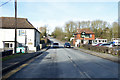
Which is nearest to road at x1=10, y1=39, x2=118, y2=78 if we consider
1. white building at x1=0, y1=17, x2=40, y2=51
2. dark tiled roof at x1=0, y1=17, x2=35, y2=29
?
white building at x1=0, y1=17, x2=40, y2=51

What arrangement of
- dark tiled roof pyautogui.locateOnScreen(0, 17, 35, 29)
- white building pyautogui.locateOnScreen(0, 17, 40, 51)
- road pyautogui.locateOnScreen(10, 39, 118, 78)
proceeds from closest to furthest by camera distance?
road pyautogui.locateOnScreen(10, 39, 118, 78), white building pyautogui.locateOnScreen(0, 17, 40, 51), dark tiled roof pyautogui.locateOnScreen(0, 17, 35, 29)

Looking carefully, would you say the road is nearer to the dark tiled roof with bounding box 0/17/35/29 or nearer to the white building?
the white building

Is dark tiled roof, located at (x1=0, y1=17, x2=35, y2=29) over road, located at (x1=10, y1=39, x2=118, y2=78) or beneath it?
over

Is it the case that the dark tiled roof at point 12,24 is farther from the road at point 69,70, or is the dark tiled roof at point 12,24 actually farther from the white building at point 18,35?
the road at point 69,70

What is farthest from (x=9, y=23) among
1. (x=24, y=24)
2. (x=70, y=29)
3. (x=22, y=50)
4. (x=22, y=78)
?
(x=70, y=29)

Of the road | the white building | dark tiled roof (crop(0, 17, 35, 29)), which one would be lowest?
the road

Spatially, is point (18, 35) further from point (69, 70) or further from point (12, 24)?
point (69, 70)

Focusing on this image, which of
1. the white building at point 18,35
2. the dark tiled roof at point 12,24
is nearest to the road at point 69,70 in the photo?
the white building at point 18,35

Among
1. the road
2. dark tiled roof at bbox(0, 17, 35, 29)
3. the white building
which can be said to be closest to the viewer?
the road

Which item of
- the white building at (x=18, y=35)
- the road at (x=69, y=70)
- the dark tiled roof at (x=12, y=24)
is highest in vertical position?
the dark tiled roof at (x=12, y=24)

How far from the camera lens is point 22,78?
7.28 meters

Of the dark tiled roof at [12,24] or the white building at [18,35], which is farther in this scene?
the dark tiled roof at [12,24]

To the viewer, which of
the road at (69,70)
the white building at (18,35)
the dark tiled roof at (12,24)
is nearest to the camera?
the road at (69,70)

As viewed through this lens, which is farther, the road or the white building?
the white building
